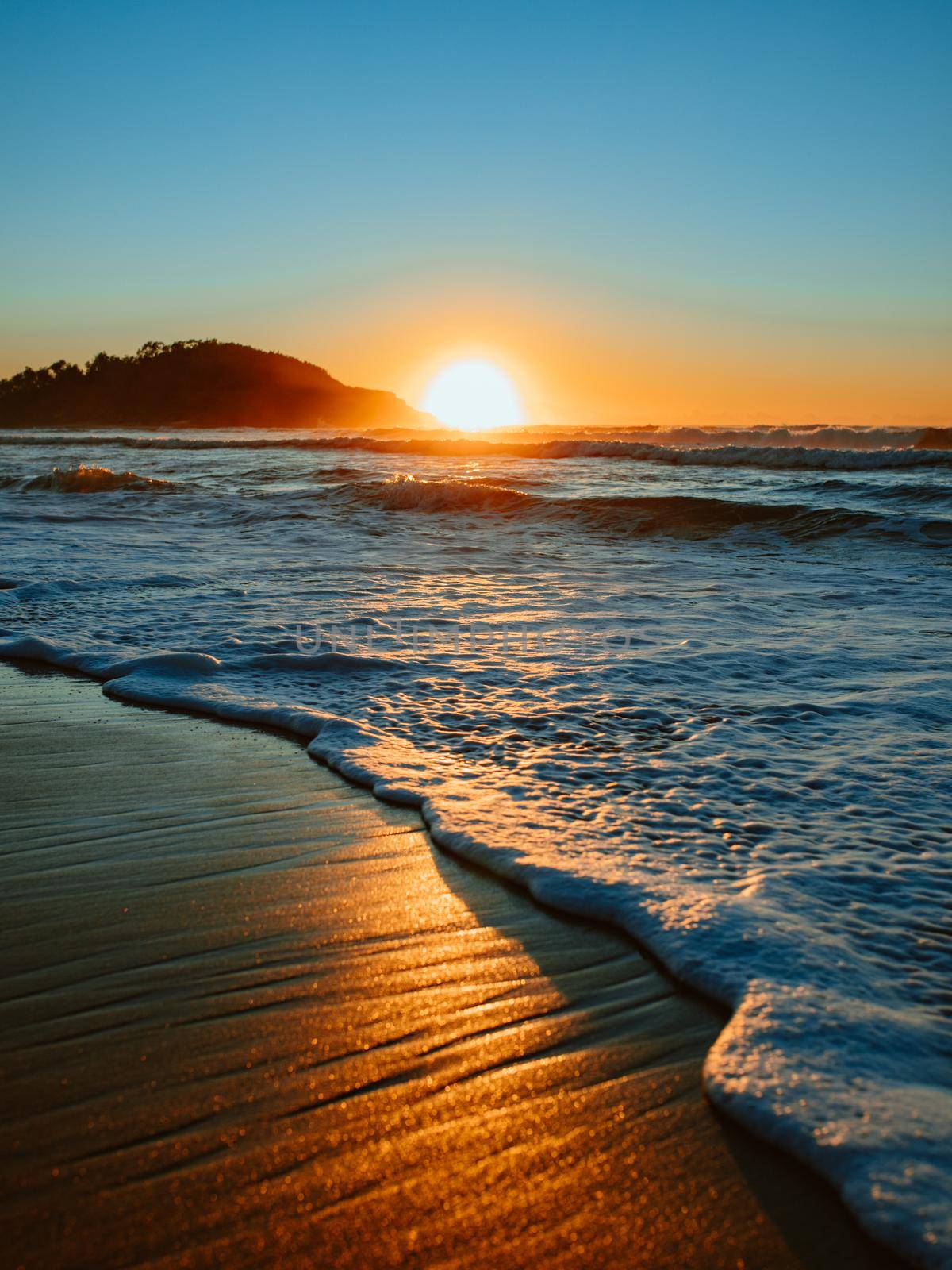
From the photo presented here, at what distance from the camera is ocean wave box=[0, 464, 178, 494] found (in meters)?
16.1

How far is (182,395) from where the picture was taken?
311ft

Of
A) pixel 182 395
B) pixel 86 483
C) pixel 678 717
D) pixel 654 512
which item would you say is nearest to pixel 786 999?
pixel 678 717

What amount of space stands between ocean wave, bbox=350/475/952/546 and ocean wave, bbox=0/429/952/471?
8.69 meters

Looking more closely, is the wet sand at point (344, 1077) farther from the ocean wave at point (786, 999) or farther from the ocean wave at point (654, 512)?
the ocean wave at point (654, 512)

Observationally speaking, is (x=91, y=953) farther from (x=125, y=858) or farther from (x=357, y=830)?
(x=357, y=830)

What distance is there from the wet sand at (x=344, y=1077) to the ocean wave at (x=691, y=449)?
19292 millimetres

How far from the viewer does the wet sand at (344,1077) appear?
135cm

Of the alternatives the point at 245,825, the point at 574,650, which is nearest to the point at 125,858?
the point at 245,825

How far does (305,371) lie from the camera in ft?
345

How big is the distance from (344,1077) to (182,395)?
3991 inches

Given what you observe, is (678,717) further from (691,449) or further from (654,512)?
(691,449)

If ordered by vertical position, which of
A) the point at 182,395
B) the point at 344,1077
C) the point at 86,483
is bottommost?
the point at 344,1077

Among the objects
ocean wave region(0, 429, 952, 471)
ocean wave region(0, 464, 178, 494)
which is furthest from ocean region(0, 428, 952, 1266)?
ocean wave region(0, 429, 952, 471)

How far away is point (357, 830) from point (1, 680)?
2.62 m
